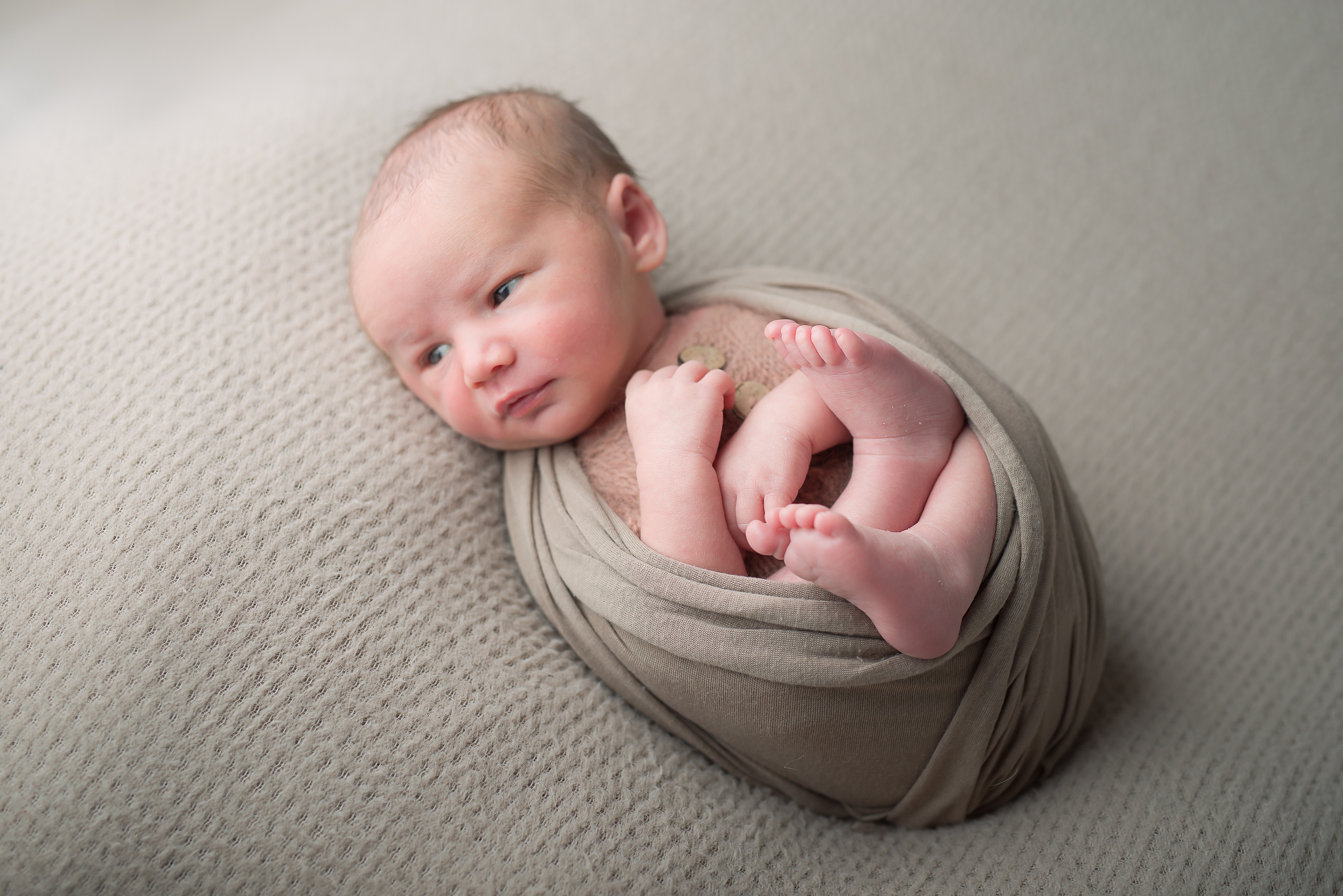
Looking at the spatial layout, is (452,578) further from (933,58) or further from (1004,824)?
(933,58)

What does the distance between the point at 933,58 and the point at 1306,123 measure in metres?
0.68

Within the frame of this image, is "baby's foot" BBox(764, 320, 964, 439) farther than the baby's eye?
No

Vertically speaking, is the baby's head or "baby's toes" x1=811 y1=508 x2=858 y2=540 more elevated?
the baby's head

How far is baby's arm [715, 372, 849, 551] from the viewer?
869mm

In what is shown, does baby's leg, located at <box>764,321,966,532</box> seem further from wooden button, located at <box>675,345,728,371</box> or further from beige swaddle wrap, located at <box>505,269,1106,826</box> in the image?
wooden button, located at <box>675,345,728,371</box>

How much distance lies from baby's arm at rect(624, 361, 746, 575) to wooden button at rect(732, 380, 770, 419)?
3cm

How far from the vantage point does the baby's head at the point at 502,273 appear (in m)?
0.91

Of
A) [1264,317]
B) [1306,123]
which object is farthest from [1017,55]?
[1264,317]

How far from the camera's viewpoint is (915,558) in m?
0.75

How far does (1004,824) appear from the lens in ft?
3.26

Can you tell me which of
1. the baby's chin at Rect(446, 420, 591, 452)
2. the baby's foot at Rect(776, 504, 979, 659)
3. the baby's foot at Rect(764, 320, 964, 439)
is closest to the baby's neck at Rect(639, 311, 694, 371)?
the baby's chin at Rect(446, 420, 591, 452)

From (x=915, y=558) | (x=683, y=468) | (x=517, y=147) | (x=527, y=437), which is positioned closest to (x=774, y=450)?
(x=683, y=468)

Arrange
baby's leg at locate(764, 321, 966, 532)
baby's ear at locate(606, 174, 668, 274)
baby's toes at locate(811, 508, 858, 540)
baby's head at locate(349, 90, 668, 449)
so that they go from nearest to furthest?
baby's toes at locate(811, 508, 858, 540), baby's leg at locate(764, 321, 966, 532), baby's head at locate(349, 90, 668, 449), baby's ear at locate(606, 174, 668, 274)

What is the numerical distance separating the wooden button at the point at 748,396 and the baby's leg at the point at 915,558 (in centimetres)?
20
